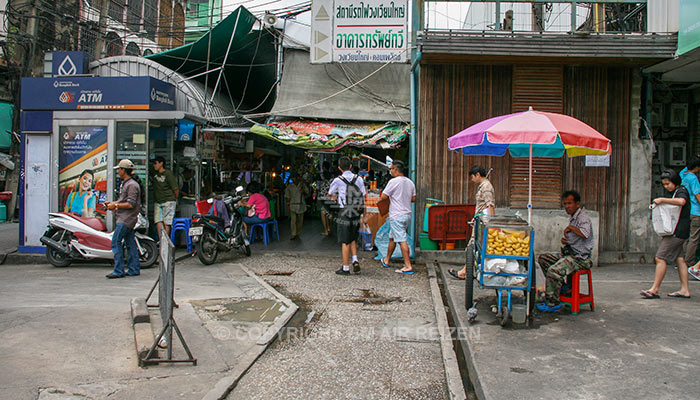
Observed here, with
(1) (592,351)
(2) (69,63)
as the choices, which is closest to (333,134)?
(2) (69,63)

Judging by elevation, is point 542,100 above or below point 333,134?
above

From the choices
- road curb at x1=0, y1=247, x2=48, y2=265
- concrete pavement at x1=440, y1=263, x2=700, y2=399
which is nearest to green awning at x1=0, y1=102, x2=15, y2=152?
road curb at x1=0, y1=247, x2=48, y2=265

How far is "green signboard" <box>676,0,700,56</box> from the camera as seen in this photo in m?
8.43

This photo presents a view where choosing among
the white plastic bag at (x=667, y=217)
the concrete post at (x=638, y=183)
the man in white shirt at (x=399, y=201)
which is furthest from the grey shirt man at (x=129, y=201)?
the concrete post at (x=638, y=183)

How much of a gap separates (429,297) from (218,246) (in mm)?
4334

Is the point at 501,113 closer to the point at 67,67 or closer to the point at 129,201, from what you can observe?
the point at 129,201

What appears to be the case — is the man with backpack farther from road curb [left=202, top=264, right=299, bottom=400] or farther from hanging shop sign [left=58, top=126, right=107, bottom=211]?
hanging shop sign [left=58, top=126, right=107, bottom=211]

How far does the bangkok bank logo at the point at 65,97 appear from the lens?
10773 millimetres

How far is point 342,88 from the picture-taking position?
12.3 metres

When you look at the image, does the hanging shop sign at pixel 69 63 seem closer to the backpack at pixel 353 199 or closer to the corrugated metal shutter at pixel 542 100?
the backpack at pixel 353 199

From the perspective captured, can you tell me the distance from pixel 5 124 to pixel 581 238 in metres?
19.3

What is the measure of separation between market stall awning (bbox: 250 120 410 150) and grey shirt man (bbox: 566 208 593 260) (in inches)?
193

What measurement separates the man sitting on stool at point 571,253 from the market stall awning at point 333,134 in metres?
4.86

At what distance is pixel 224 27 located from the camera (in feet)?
39.9
